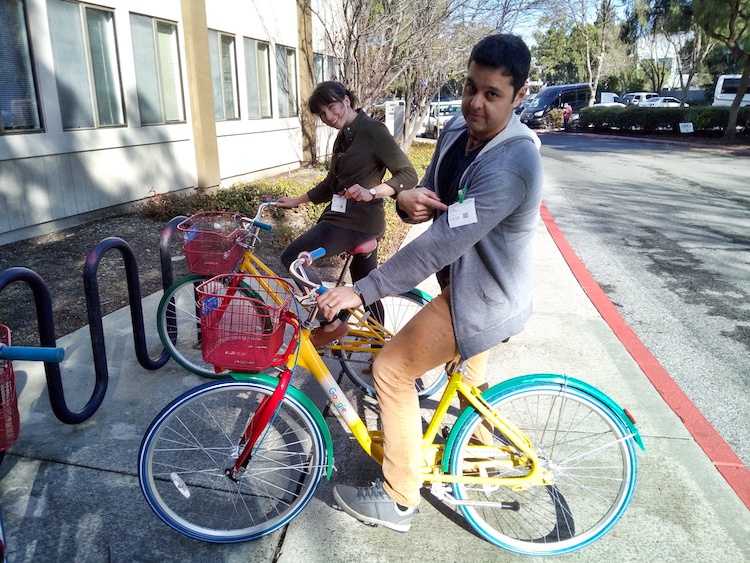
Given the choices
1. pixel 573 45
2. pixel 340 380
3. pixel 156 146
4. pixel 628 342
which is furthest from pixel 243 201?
pixel 573 45

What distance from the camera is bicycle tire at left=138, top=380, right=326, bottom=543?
2.42 meters

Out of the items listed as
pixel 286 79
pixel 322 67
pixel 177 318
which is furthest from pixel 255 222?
pixel 322 67

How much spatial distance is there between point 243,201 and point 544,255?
4.39 meters

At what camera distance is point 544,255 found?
23.6 feet

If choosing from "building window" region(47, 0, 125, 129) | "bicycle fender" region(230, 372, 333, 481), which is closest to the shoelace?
"bicycle fender" region(230, 372, 333, 481)

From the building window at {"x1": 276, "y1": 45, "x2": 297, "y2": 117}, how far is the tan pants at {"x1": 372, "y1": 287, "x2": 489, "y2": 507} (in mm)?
12134

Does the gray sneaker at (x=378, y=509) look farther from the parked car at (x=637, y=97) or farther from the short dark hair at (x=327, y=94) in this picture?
the parked car at (x=637, y=97)

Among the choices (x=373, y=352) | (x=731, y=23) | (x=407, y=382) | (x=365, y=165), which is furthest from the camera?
(x=731, y=23)

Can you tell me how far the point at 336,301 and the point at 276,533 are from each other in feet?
3.94

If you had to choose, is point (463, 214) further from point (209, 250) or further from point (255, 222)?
point (209, 250)

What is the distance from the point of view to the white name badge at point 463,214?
206cm

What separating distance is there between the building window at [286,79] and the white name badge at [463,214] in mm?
12266

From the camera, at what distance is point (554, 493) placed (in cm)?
285

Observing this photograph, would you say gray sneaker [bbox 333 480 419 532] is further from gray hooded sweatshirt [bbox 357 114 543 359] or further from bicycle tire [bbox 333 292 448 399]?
bicycle tire [bbox 333 292 448 399]
